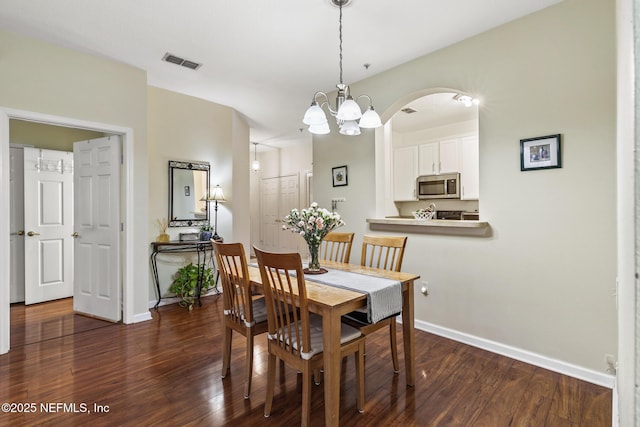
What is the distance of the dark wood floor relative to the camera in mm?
1901

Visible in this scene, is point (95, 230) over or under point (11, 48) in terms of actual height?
under

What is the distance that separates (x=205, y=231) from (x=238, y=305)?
7.62 ft

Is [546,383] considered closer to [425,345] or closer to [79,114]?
[425,345]

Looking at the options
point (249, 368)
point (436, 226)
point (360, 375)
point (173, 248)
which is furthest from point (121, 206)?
point (436, 226)

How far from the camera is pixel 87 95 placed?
125 inches

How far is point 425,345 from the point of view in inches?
113

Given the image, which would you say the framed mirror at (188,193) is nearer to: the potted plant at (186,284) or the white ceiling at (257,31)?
the potted plant at (186,284)

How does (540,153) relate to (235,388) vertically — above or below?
above

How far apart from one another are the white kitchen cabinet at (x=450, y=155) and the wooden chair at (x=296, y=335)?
392cm

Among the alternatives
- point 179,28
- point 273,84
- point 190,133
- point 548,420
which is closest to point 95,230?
point 190,133

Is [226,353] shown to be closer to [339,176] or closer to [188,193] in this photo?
[339,176]

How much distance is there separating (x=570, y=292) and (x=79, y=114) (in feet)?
15.0

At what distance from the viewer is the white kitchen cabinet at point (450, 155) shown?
5.01 m

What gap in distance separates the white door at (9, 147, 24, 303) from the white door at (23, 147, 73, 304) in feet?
0.45
